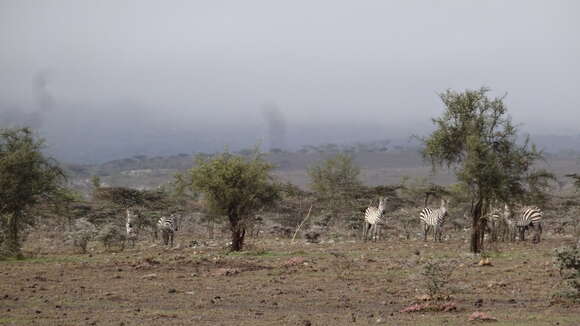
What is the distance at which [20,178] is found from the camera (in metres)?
32.9

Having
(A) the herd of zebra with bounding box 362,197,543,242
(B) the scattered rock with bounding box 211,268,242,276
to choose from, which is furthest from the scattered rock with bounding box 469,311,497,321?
(A) the herd of zebra with bounding box 362,197,543,242

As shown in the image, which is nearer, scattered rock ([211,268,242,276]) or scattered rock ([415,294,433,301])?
scattered rock ([415,294,433,301])

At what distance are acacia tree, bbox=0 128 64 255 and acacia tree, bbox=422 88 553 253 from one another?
1811cm

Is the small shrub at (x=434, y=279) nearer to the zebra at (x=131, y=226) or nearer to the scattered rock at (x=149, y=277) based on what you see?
the scattered rock at (x=149, y=277)

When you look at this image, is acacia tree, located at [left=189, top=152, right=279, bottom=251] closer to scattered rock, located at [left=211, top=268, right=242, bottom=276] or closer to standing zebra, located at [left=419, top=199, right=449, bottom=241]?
scattered rock, located at [left=211, top=268, right=242, bottom=276]

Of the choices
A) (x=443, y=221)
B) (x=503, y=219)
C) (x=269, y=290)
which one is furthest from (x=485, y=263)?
(x=503, y=219)

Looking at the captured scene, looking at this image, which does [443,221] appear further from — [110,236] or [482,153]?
[110,236]

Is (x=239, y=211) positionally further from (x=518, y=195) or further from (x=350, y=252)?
(x=518, y=195)

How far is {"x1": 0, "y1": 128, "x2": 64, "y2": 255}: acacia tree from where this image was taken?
32.3 m

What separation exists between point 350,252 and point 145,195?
2300 cm

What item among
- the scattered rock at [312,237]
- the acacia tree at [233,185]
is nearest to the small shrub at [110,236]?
the acacia tree at [233,185]

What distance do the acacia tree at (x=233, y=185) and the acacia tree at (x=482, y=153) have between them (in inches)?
331

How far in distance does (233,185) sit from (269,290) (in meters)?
12.7

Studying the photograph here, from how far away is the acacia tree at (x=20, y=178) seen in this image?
32344 millimetres
